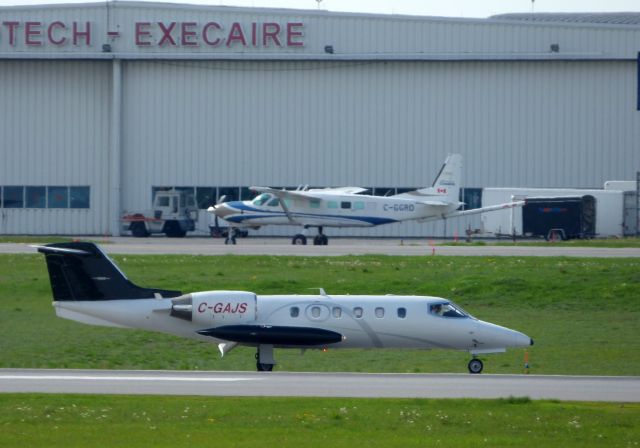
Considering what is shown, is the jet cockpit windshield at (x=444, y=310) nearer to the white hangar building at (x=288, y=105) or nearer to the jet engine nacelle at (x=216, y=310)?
the jet engine nacelle at (x=216, y=310)

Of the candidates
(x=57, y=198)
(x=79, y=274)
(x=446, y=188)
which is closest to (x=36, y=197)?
(x=57, y=198)

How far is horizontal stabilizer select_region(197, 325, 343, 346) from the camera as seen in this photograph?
81.7ft

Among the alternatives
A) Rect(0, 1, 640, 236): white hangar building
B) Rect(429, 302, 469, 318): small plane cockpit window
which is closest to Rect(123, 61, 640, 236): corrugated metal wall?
Rect(0, 1, 640, 236): white hangar building

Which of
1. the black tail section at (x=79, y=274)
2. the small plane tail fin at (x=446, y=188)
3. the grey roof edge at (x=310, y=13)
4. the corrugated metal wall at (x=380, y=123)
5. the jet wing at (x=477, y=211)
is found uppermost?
the grey roof edge at (x=310, y=13)

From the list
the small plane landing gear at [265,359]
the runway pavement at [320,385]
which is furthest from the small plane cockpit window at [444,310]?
the runway pavement at [320,385]

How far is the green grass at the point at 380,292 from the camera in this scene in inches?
1145

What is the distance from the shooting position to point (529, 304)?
38469 millimetres

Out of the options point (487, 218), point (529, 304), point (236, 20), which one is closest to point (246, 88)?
point (236, 20)

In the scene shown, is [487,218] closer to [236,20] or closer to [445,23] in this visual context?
[445,23]

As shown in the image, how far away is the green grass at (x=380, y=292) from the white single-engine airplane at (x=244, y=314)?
6.41ft

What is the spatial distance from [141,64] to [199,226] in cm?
1027

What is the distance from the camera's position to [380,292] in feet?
129

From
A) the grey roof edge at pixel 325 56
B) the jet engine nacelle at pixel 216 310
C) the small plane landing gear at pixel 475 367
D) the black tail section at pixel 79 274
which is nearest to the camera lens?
the small plane landing gear at pixel 475 367

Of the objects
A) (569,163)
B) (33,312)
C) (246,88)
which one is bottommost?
(33,312)
